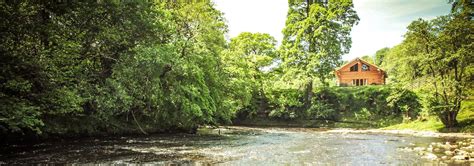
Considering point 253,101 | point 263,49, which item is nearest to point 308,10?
point 263,49

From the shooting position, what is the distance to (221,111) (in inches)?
1193

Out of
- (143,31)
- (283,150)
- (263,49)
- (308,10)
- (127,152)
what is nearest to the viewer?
(127,152)

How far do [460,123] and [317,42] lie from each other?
2248 cm

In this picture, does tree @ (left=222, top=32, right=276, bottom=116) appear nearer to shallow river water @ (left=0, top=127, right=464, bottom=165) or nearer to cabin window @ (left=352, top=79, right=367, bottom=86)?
cabin window @ (left=352, top=79, right=367, bottom=86)

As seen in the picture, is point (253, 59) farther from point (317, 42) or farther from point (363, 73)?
point (363, 73)

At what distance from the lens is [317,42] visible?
50.3 metres

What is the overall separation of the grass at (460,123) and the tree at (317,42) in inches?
519

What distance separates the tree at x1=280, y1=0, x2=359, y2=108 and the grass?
43.3 feet

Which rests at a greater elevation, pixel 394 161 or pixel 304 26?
pixel 304 26

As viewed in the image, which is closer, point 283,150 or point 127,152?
point 127,152

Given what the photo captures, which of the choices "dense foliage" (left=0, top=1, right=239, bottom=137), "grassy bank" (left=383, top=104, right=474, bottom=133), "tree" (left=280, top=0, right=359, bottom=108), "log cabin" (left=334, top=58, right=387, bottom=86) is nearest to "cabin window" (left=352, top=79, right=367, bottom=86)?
"log cabin" (left=334, top=58, right=387, bottom=86)

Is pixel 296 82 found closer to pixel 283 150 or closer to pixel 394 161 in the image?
pixel 283 150

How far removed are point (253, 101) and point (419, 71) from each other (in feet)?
79.3

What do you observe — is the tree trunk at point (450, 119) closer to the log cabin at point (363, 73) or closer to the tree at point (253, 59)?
the tree at point (253, 59)
